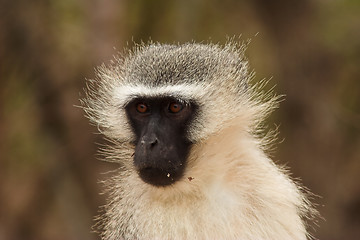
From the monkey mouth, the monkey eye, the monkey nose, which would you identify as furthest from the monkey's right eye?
the monkey mouth

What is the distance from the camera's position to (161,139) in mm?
3865

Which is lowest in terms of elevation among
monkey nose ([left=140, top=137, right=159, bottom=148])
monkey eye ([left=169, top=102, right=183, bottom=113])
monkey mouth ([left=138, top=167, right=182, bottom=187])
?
monkey mouth ([left=138, top=167, right=182, bottom=187])

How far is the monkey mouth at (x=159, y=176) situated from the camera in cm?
386

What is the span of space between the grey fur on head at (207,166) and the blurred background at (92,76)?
2.95 metres

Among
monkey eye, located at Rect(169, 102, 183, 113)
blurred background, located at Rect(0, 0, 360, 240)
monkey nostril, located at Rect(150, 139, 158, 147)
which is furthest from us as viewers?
blurred background, located at Rect(0, 0, 360, 240)

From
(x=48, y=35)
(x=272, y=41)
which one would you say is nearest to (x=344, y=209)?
(x=272, y=41)

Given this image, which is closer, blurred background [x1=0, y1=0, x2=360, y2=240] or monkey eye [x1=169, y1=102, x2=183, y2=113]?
monkey eye [x1=169, y1=102, x2=183, y2=113]

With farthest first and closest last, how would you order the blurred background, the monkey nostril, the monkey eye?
the blurred background → the monkey eye → the monkey nostril

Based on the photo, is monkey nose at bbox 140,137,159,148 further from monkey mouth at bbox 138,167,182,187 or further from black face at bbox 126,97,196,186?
monkey mouth at bbox 138,167,182,187

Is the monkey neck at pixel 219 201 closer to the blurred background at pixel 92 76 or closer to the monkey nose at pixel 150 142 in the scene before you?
the monkey nose at pixel 150 142

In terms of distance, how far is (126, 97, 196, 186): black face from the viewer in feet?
12.6

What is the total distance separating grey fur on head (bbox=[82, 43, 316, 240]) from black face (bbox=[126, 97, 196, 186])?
54mm

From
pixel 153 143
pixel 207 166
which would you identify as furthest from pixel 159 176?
pixel 207 166

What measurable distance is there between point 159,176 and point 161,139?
22 centimetres
